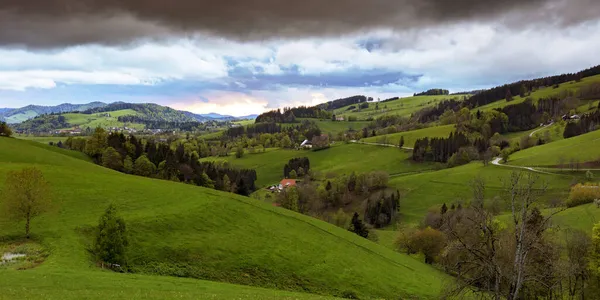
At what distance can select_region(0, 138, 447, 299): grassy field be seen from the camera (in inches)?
1143

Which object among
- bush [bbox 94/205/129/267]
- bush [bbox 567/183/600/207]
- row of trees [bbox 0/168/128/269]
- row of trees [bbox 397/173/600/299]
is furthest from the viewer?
bush [bbox 567/183/600/207]

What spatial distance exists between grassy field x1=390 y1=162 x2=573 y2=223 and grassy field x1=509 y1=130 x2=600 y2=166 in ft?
47.6

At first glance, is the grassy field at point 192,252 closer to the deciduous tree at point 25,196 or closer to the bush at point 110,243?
the bush at point 110,243

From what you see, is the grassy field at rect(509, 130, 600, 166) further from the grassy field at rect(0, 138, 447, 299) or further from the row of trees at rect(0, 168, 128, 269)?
the row of trees at rect(0, 168, 128, 269)

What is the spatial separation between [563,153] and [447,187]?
58.6m

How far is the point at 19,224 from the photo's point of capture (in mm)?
42594

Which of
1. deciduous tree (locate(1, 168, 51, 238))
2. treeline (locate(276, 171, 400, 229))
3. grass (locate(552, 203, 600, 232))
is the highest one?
deciduous tree (locate(1, 168, 51, 238))

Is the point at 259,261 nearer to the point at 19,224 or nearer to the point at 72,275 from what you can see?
the point at 72,275

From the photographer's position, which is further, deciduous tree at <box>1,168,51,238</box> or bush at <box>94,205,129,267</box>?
deciduous tree at <box>1,168,51,238</box>

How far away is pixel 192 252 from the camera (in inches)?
1655

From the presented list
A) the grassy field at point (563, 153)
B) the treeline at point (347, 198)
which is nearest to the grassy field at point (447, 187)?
the treeline at point (347, 198)

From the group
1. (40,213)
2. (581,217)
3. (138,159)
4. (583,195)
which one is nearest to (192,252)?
(40,213)

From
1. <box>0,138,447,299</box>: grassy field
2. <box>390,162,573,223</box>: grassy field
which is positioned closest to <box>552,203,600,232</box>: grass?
<box>390,162,573,223</box>: grassy field

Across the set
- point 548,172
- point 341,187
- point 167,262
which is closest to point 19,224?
point 167,262
